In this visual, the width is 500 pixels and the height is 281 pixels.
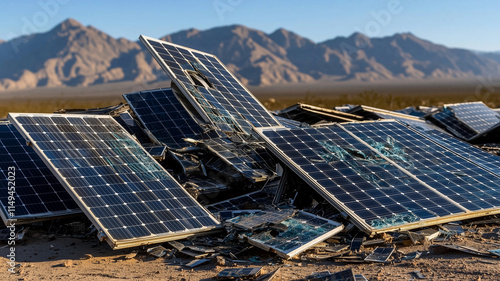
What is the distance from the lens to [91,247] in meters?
17.7

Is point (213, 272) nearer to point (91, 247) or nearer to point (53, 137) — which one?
point (91, 247)

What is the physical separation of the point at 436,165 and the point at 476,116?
17418mm

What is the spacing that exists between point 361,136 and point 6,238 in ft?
43.9

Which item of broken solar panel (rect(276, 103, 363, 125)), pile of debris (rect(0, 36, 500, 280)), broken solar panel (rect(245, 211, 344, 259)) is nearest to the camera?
broken solar panel (rect(245, 211, 344, 259))

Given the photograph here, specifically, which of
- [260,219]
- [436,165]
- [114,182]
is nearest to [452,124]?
[436,165]

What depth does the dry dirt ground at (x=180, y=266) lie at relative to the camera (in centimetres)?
1509

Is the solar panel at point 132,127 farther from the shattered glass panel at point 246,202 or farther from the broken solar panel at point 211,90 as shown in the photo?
the shattered glass panel at point 246,202

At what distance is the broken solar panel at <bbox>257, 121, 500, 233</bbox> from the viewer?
18391mm

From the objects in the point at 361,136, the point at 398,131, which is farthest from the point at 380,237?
the point at 398,131

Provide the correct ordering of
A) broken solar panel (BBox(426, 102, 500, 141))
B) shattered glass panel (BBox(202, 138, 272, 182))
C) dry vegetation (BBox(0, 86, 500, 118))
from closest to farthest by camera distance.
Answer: shattered glass panel (BBox(202, 138, 272, 182)), broken solar panel (BBox(426, 102, 500, 141)), dry vegetation (BBox(0, 86, 500, 118))

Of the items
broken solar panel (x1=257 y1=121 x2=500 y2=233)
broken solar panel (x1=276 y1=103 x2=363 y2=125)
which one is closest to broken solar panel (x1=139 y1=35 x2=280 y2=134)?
broken solar panel (x1=276 y1=103 x2=363 y2=125)

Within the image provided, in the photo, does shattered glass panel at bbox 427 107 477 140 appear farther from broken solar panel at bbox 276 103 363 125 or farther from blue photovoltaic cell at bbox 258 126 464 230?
blue photovoltaic cell at bbox 258 126 464 230

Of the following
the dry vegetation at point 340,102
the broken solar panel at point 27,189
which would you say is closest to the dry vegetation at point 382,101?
the dry vegetation at point 340,102

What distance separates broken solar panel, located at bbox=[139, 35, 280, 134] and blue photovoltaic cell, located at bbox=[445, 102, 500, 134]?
48.1ft
